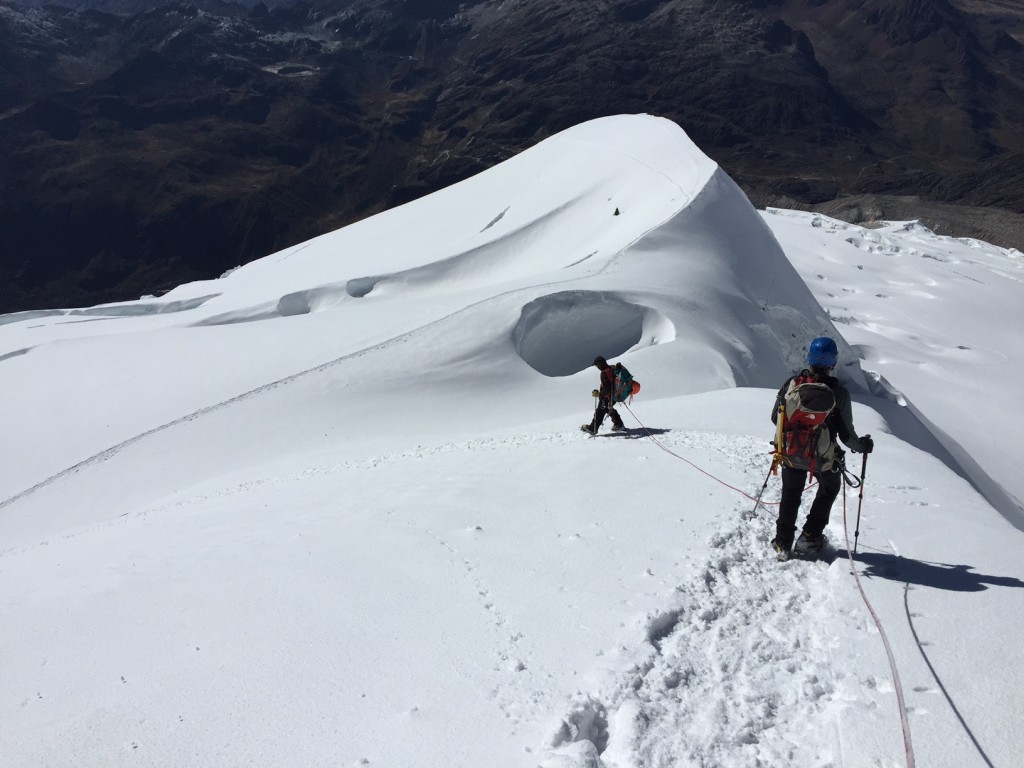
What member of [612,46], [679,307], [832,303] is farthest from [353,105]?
[679,307]

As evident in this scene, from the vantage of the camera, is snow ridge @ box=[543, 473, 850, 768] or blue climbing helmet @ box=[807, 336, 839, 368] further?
blue climbing helmet @ box=[807, 336, 839, 368]

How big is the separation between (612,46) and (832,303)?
88036 millimetres

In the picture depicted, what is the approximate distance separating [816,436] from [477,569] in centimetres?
222

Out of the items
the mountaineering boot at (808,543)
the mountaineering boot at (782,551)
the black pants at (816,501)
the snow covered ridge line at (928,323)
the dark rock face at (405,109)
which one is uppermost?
the dark rock face at (405,109)

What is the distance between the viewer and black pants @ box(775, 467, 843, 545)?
448 centimetres

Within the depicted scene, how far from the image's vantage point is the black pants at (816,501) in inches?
177

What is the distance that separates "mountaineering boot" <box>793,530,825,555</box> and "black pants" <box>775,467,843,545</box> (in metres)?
0.02

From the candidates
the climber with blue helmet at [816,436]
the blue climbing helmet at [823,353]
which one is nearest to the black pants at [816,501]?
the climber with blue helmet at [816,436]

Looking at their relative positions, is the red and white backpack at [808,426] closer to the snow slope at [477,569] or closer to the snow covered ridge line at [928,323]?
the snow slope at [477,569]

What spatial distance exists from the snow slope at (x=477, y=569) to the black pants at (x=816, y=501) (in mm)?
267

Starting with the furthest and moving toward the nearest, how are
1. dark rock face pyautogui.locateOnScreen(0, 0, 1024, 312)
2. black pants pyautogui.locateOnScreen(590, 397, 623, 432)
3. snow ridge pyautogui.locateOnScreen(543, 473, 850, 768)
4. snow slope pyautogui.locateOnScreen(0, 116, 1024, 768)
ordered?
dark rock face pyautogui.locateOnScreen(0, 0, 1024, 312) < black pants pyautogui.locateOnScreen(590, 397, 623, 432) < snow slope pyautogui.locateOnScreen(0, 116, 1024, 768) < snow ridge pyautogui.locateOnScreen(543, 473, 850, 768)

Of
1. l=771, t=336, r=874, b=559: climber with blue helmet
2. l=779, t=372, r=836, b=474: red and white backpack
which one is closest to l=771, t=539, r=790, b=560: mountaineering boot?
l=771, t=336, r=874, b=559: climber with blue helmet

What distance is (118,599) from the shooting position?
15.5ft

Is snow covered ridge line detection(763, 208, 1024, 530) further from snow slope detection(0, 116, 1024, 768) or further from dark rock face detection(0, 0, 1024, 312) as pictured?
dark rock face detection(0, 0, 1024, 312)
